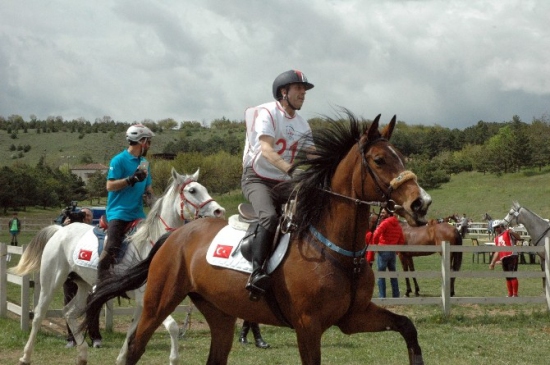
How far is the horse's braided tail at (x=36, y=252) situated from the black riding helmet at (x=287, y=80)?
17.5 ft

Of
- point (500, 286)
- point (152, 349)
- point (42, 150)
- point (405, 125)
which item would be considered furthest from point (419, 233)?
point (42, 150)

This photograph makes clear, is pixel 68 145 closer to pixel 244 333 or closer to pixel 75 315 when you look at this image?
pixel 244 333

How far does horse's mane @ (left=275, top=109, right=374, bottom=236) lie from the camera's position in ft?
17.9

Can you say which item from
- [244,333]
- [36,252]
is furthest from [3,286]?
[244,333]

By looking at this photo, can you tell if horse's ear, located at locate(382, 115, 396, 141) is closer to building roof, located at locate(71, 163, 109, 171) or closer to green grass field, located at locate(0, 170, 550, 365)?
green grass field, located at locate(0, 170, 550, 365)

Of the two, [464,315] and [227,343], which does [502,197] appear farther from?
[227,343]

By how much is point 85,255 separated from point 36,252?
1.61 m

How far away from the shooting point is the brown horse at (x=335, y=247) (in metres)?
5.07

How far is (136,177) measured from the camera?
7.94m

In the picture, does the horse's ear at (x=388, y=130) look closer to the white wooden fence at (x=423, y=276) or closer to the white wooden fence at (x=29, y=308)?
the white wooden fence at (x=29, y=308)

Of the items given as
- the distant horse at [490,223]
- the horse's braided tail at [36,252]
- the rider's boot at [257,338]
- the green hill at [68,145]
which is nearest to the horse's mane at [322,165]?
the rider's boot at [257,338]

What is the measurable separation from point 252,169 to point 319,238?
1.00 m

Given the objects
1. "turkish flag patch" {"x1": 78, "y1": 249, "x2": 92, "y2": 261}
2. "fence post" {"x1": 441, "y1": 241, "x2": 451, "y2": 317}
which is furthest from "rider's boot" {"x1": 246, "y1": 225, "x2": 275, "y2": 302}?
"fence post" {"x1": 441, "y1": 241, "x2": 451, "y2": 317}

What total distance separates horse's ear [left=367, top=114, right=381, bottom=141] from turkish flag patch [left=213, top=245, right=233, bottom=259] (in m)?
1.64
